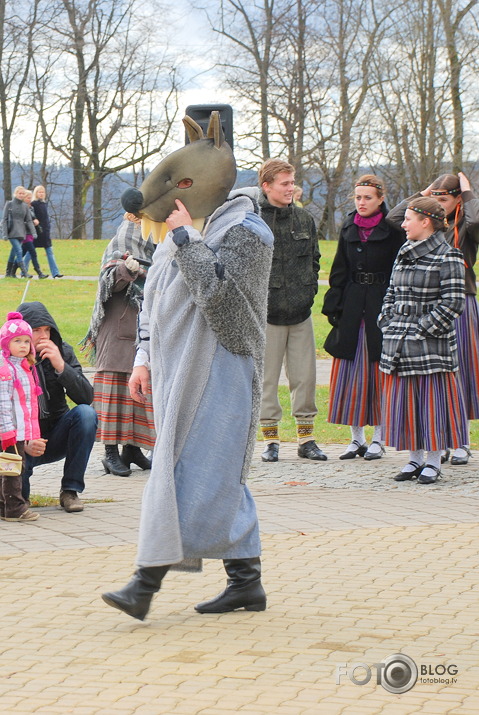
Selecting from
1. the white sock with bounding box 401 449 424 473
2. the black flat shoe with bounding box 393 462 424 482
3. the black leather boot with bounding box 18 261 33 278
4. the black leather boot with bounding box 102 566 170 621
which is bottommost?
the black flat shoe with bounding box 393 462 424 482

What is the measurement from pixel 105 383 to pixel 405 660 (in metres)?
4.80

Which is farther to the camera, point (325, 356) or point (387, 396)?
point (325, 356)

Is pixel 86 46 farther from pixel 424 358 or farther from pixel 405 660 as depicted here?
pixel 405 660

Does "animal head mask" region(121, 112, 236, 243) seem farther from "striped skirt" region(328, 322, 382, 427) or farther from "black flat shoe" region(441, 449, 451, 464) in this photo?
"black flat shoe" region(441, 449, 451, 464)

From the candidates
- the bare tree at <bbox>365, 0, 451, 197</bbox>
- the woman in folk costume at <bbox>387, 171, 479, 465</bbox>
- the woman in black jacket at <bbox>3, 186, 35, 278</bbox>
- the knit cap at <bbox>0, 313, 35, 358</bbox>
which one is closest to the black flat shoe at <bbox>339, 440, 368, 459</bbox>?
the woman in folk costume at <bbox>387, 171, 479, 465</bbox>

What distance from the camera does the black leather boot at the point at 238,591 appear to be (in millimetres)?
4887

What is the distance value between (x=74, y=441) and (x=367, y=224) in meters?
3.06

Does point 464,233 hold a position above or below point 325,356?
above

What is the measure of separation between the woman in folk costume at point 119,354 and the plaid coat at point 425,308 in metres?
1.83

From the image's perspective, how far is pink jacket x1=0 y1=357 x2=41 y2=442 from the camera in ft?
22.0

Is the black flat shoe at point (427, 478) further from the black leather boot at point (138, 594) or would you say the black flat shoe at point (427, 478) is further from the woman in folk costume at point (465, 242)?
the black leather boot at point (138, 594)

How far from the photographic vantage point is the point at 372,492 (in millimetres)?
7816

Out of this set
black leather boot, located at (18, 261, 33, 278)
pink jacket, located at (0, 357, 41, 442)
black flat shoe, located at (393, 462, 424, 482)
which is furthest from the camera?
black leather boot, located at (18, 261, 33, 278)

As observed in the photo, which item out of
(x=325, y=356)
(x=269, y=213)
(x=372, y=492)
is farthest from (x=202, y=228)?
(x=325, y=356)
